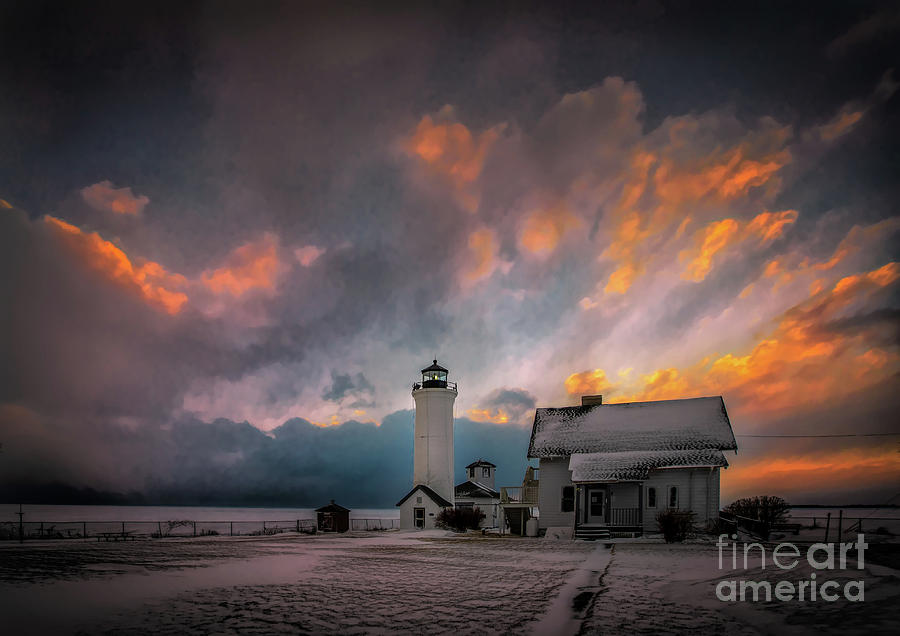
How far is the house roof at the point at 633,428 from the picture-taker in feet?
102

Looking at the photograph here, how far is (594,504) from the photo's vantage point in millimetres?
30891

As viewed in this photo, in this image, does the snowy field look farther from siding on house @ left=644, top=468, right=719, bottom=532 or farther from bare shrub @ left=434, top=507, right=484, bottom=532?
bare shrub @ left=434, top=507, right=484, bottom=532

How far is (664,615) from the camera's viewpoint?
9094mm

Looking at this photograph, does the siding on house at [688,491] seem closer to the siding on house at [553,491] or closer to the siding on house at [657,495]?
the siding on house at [657,495]

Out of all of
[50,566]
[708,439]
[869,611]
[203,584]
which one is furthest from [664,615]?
[708,439]

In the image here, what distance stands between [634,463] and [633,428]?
160 inches

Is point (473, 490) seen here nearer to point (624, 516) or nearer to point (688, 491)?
point (624, 516)

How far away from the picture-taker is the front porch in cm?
2803

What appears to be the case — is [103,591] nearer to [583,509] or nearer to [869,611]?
[869,611]

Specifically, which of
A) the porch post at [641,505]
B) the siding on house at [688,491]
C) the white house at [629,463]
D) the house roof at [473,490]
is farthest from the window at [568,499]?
the house roof at [473,490]

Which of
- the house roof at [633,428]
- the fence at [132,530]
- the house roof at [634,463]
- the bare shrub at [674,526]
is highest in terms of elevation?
the house roof at [633,428]

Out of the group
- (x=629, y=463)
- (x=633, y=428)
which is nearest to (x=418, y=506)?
(x=633, y=428)

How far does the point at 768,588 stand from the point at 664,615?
9.53 ft

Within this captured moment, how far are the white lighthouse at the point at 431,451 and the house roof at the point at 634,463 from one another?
1557 cm
